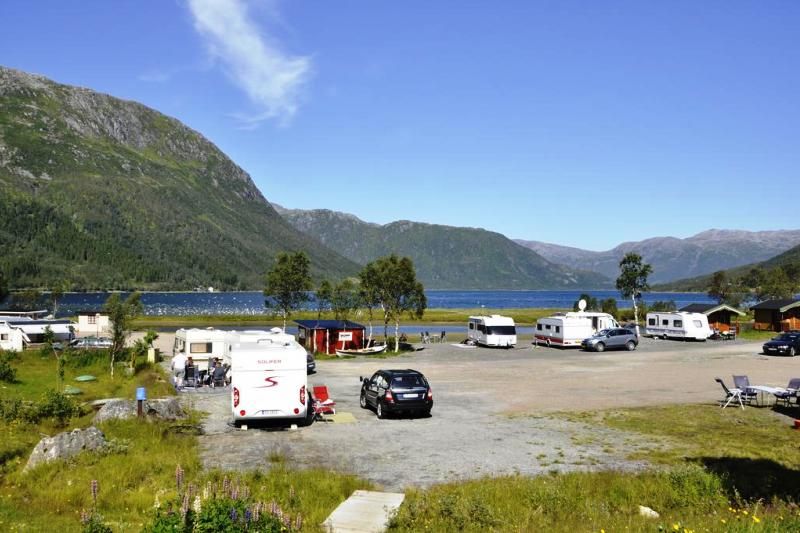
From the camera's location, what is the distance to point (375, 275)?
5266 centimetres

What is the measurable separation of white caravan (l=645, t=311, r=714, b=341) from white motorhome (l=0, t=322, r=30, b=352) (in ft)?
190

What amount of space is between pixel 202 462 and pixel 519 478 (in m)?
7.87

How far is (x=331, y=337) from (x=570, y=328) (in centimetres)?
2087

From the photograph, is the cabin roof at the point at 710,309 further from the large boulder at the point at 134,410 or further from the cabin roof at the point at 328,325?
the large boulder at the point at 134,410

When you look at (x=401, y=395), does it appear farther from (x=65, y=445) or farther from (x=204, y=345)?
(x=204, y=345)

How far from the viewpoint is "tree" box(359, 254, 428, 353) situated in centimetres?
5191

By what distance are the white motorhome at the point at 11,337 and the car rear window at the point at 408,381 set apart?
3841cm

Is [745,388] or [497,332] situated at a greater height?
[497,332]

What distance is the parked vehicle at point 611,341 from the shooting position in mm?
49969

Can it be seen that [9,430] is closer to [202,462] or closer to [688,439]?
[202,462]

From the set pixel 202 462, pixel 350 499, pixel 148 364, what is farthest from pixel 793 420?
pixel 148 364

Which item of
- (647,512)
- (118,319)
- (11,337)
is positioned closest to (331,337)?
(118,319)

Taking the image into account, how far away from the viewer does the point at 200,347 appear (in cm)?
3756

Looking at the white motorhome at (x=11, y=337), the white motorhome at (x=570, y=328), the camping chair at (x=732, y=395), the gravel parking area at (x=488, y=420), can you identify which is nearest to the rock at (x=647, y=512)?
the gravel parking area at (x=488, y=420)
